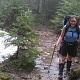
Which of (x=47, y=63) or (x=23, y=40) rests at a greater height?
(x=23, y=40)

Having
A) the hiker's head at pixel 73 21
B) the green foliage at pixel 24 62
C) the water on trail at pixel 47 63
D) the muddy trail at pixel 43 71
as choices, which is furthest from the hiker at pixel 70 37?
the green foliage at pixel 24 62

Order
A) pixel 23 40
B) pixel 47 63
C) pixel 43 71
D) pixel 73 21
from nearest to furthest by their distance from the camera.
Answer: pixel 73 21, pixel 43 71, pixel 23 40, pixel 47 63

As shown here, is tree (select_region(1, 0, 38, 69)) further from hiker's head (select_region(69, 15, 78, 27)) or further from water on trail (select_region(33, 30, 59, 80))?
hiker's head (select_region(69, 15, 78, 27))

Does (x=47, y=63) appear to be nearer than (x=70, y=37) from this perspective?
No

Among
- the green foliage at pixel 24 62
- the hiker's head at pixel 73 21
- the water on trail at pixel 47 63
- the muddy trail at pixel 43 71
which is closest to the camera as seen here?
the hiker's head at pixel 73 21

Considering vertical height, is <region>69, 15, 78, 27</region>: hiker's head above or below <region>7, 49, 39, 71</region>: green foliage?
above

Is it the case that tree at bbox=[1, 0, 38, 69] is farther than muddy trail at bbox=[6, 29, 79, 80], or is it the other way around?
tree at bbox=[1, 0, 38, 69]

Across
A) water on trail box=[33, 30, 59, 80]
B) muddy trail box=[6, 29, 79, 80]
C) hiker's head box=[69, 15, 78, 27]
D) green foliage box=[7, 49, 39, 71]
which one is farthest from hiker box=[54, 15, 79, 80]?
green foliage box=[7, 49, 39, 71]

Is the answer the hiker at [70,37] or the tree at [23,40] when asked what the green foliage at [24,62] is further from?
the hiker at [70,37]

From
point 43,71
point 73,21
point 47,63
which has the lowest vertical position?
point 47,63

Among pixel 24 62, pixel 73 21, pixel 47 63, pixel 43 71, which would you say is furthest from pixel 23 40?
pixel 73 21

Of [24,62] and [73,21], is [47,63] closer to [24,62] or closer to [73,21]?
[24,62]

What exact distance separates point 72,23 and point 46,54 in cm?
428

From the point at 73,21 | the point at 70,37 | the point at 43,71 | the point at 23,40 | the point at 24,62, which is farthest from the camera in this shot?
the point at 23,40
